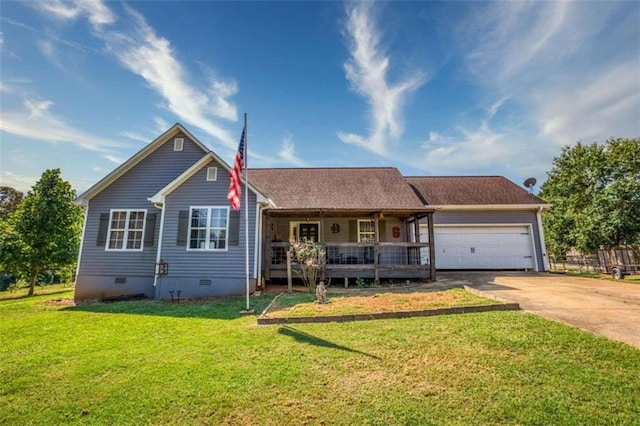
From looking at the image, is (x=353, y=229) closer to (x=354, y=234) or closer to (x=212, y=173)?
(x=354, y=234)

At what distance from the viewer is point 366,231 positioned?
1447cm

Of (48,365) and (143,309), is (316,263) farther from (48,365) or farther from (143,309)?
(48,365)

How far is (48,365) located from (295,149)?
13.8 metres

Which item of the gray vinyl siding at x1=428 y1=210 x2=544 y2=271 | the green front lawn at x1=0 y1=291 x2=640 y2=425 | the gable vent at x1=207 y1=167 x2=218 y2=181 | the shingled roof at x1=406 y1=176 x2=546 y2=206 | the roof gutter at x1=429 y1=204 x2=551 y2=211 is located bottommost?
the green front lawn at x1=0 y1=291 x2=640 y2=425

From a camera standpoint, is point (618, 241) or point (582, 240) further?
point (582, 240)

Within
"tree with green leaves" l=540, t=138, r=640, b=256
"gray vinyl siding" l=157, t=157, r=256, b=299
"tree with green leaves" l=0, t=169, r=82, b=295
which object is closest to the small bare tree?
"gray vinyl siding" l=157, t=157, r=256, b=299

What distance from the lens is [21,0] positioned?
25.4ft

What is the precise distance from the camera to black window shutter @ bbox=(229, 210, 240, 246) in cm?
1023

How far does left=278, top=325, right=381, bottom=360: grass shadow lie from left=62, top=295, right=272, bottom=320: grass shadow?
1.89 metres

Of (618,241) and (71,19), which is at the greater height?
(71,19)

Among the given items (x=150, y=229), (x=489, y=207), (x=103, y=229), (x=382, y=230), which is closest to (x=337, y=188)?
(x=382, y=230)

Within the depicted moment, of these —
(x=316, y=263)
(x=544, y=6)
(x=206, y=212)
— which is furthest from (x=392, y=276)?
(x=544, y=6)

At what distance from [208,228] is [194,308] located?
10.5 feet

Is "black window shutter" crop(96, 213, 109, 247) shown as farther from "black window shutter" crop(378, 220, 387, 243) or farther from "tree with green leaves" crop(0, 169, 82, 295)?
"black window shutter" crop(378, 220, 387, 243)
